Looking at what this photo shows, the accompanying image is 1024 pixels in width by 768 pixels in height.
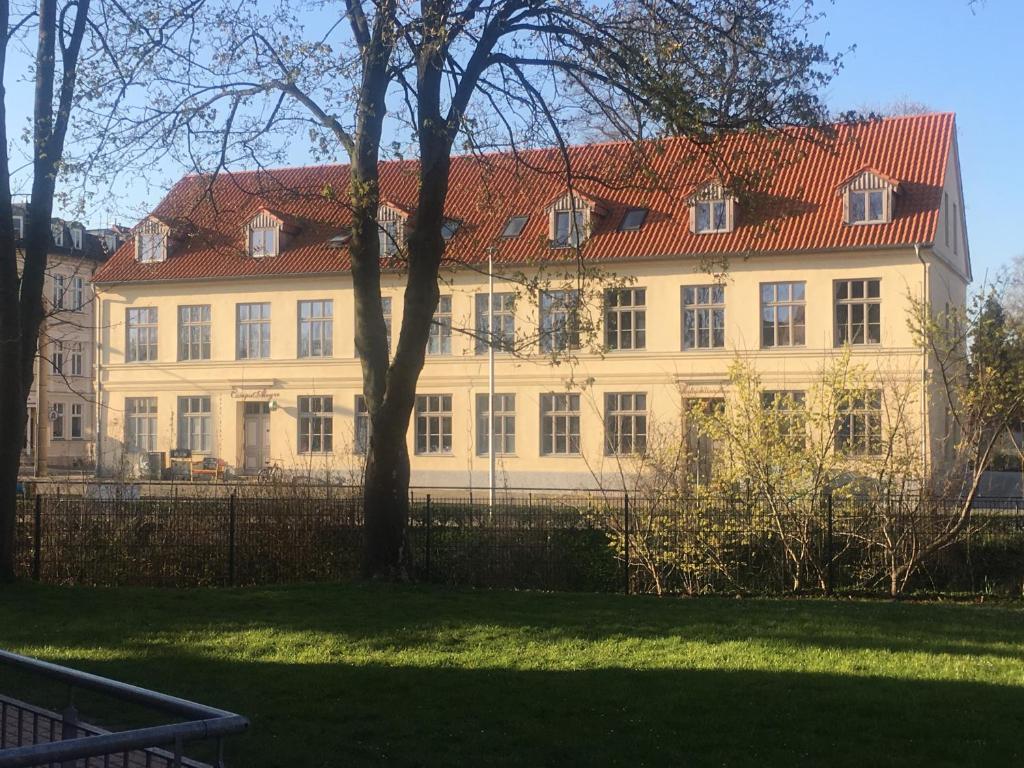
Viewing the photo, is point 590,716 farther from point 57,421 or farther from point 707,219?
point 57,421

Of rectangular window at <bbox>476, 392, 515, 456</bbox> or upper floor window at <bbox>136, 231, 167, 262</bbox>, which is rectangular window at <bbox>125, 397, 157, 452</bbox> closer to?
upper floor window at <bbox>136, 231, 167, 262</bbox>

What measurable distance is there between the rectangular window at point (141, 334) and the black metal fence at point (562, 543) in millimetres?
31676

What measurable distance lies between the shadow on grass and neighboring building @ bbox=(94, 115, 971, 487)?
22.4m

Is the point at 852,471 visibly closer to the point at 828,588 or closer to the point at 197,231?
the point at 828,588

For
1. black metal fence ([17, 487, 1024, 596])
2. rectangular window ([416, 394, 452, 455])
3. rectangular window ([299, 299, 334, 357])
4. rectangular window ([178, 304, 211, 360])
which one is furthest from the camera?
rectangular window ([178, 304, 211, 360])

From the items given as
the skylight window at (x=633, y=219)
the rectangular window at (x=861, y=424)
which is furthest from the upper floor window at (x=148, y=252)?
the rectangular window at (x=861, y=424)

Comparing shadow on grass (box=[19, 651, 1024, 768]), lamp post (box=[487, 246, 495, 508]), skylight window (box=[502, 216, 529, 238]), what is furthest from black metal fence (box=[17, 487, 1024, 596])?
skylight window (box=[502, 216, 529, 238])

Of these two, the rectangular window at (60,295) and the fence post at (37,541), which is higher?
the rectangular window at (60,295)

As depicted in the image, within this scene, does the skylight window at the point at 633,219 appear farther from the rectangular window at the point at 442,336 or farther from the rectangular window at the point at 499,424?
the rectangular window at the point at 499,424

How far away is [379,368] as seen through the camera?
17.2m

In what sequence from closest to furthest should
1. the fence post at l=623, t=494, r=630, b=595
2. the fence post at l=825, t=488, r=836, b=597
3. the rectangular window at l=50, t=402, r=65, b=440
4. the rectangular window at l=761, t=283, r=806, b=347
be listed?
the fence post at l=825, t=488, r=836, b=597
the fence post at l=623, t=494, r=630, b=595
the rectangular window at l=761, t=283, r=806, b=347
the rectangular window at l=50, t=402, r=65, b=440

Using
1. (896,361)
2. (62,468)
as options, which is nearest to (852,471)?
(896,361)

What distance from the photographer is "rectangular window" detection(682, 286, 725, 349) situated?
40.5 meters

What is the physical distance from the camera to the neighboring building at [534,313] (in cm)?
3816
